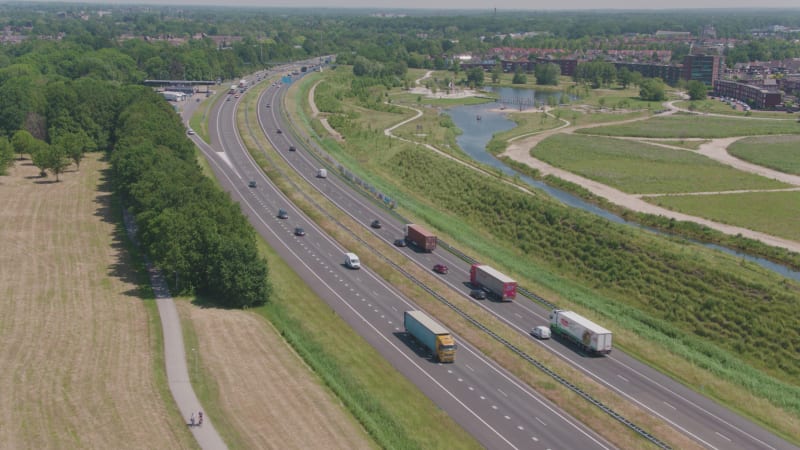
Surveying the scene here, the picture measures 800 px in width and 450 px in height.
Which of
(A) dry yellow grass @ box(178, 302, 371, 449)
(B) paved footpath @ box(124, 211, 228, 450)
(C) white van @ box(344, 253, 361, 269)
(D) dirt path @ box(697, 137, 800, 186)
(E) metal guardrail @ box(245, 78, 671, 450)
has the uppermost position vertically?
(B) paved footpath @ box(124, 211, 228, 450)

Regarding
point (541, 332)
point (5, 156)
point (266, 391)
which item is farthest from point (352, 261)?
point (5, 156)

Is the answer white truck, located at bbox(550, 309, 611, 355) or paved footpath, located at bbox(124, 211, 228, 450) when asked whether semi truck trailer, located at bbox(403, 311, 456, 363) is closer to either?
white truck, located at bbox(550, 309, 611, 355)

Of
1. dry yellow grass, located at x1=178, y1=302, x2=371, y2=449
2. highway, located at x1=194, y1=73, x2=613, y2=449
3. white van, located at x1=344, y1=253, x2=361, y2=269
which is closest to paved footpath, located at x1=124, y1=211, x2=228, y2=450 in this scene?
dry yellow grass, located at x1=178, y1=302, x2=371, y2=449

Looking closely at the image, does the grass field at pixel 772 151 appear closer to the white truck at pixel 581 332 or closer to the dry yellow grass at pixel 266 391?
the white truck at pixel 581 332

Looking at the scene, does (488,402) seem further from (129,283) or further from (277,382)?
(129,283)

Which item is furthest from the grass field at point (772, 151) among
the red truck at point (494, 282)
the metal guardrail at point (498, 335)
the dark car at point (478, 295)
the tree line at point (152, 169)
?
the tree line at point (152, 169)

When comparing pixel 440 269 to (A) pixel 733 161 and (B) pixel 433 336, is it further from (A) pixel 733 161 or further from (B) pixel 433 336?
(A) pixel 733 161
